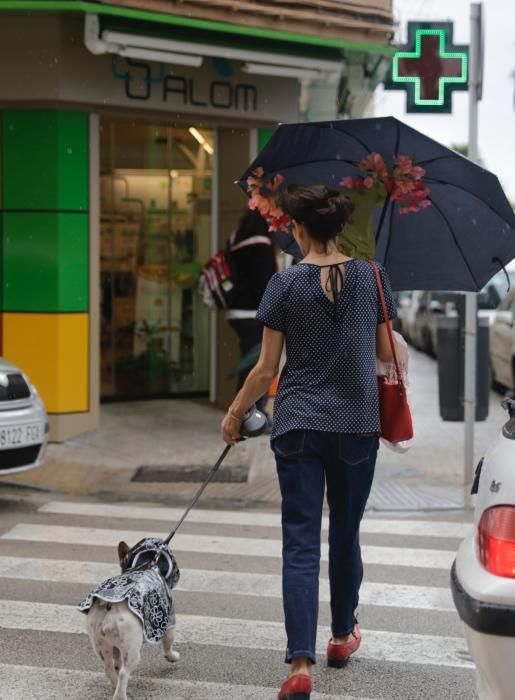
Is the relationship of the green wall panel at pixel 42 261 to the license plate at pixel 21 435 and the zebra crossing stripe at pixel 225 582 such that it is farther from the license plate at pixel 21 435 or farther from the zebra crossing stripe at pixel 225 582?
the zebra crossing stripe at pixel 225 582

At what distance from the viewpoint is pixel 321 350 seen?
408cm

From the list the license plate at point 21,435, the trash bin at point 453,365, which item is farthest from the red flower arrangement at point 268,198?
the trash bin at point 453,365

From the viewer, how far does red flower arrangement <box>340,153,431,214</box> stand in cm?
491

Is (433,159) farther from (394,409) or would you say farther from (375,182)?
(394,409)

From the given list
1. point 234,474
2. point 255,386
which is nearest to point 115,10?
point 234,474

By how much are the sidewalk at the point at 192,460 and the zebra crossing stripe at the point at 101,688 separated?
3.74 meters

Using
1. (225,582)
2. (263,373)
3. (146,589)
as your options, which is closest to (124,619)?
(146,589)

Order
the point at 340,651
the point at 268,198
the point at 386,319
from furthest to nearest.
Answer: the point at 268,198 → the point at 340,651 → the point at 386,319

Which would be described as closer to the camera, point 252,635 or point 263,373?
point 263,373

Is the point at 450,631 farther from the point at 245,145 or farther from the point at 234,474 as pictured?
the point at 245,145

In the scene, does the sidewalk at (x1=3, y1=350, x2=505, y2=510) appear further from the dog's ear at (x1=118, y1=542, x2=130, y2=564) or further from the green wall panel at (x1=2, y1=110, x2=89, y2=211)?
the dog's ear at (x1=118, y1=542, x2=130, y2=564)

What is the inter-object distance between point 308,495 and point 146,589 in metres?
0.68

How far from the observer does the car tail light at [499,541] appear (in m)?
3.15

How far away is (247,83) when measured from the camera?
11.1 meters
